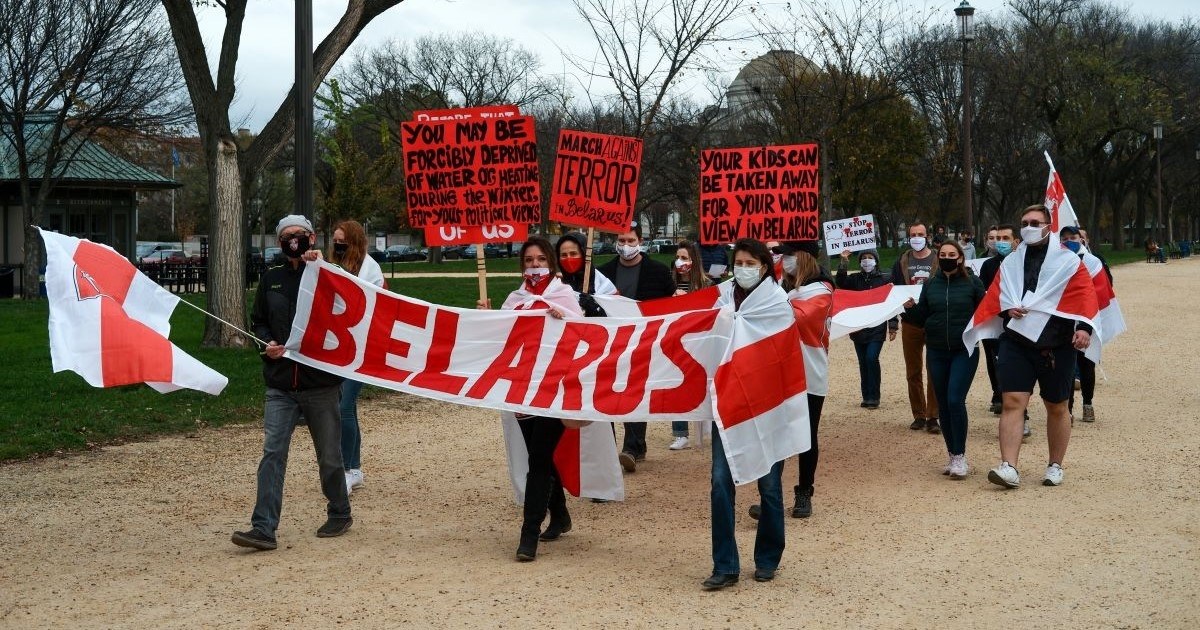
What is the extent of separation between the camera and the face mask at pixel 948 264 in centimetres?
948

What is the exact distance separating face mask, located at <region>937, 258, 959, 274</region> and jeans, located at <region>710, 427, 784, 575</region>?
12.1 feet

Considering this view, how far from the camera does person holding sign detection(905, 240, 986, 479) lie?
895 cm

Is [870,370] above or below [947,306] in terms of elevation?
below

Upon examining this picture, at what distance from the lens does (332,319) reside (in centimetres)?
725

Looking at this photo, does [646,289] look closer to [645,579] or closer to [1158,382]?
[645,579]

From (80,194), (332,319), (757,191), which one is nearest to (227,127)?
(757,191)

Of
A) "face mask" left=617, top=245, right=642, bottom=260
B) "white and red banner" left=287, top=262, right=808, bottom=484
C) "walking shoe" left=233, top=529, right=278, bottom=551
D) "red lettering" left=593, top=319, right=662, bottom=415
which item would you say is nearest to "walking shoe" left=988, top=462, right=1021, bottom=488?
"white and red banner" left=287, top=262, right=808, bottom=484

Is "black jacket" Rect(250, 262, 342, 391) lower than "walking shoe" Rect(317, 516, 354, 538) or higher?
higher

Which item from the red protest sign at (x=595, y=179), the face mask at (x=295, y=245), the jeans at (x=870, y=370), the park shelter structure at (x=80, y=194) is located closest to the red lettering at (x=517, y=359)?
the face mask at (x=295, y=245)

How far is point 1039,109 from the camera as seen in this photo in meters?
50.0

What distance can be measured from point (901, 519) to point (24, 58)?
83.2 feet

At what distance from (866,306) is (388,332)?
4531 millimetres

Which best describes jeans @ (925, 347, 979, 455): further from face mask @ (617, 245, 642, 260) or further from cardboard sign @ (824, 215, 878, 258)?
cardboard sign @ (824, 215, 878, 258)

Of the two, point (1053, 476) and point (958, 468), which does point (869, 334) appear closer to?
point (958, 468)
